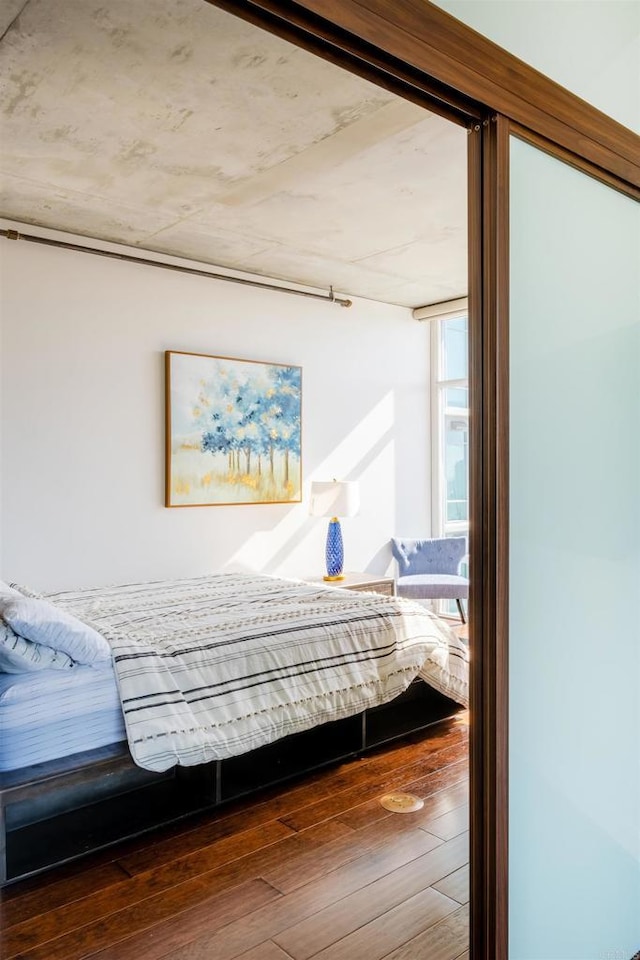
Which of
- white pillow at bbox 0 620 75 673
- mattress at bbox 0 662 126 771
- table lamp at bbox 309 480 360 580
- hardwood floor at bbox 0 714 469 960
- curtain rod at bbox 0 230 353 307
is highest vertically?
curtain rod at bbox 0 230 353 307

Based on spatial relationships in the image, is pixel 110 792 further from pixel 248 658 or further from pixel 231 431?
pixel 231 431

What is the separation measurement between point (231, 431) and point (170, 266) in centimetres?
107

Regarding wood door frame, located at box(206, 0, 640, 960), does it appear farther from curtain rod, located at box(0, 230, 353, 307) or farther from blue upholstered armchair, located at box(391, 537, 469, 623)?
blue upholstered armchair, located at box(391, 537, 469, 623)

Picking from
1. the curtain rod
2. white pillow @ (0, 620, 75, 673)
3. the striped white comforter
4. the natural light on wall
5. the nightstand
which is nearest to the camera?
white pillow @ (0, 620, 75, 673)

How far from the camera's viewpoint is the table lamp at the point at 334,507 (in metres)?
4.84

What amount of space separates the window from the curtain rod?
102 cm

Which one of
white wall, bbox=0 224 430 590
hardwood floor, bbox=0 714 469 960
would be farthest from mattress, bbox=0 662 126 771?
white wall, bbox=0 224 430 590

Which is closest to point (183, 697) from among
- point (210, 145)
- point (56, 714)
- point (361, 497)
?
point (56, 714)

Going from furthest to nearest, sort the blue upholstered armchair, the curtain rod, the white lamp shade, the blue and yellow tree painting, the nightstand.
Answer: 1. the blue upholstered armchair
2. the white lamp shade
3. the nightstand
4. the blue and yellow tree painting
5. the curtain rod

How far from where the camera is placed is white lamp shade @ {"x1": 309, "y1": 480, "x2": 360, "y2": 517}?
15.9 ft

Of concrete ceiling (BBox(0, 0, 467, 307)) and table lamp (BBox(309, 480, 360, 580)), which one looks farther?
table lamp (BBox(309, 480, 360, 580))

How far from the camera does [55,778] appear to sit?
7.32 ft

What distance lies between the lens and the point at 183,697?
2.48 m

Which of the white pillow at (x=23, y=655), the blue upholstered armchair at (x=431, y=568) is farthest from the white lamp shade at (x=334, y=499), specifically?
the white pillow at (x=23, y=655)
